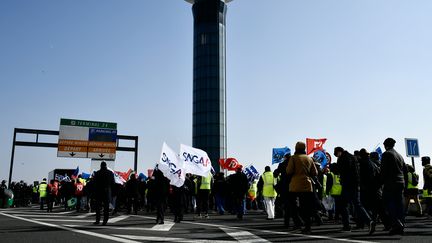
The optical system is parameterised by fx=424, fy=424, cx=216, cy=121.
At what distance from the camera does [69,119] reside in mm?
32438

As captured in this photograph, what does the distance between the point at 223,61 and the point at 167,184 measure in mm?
67013

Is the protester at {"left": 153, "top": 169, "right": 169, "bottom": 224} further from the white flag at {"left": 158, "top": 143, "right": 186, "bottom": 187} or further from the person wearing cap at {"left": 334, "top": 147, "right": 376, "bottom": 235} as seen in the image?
the person wearing cap at {"left": 334, "top": 147, "right": 376, "bottom": 235}

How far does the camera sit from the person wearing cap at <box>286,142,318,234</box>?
780cm

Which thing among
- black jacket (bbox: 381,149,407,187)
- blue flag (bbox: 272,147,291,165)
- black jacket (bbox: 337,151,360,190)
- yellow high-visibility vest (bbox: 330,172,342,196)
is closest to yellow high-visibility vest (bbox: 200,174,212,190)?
blue flag (bbox: 272,147,291,165)

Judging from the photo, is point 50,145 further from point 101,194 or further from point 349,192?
point 349,192

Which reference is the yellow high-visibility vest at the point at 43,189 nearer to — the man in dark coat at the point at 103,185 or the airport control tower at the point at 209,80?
the man in dark coat at the point at 103,185

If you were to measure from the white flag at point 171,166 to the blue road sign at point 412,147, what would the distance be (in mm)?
8969

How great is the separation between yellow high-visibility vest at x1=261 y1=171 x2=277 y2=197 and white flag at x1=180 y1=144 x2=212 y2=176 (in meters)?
2.28

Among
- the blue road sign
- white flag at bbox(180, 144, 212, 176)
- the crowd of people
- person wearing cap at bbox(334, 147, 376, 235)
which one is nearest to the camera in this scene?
the crowd of people

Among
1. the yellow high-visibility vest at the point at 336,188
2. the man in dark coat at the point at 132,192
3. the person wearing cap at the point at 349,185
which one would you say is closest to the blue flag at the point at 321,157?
the yellow high-visibility vest at the point at 336,188

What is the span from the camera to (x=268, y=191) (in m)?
13.8

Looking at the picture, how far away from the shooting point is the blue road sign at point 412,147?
15.8 m

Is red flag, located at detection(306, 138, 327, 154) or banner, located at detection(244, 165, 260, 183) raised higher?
red flag, located at detection(306, 138, 327, 154)

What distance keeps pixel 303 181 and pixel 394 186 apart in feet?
5.74
